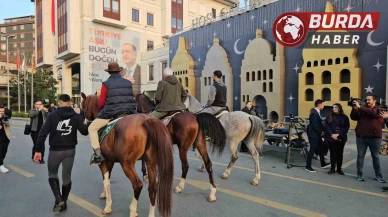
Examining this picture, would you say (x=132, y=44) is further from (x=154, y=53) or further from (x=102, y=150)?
(x=102, y=150)

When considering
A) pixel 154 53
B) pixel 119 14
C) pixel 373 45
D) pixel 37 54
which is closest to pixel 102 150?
pixel 373 45

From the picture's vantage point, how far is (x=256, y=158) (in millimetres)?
6078

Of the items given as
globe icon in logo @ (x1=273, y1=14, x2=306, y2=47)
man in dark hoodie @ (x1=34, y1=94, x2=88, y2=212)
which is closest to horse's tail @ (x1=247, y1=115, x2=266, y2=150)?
man in dark hoodie @ (x1=34, y1=94, x2=88, y2=212)

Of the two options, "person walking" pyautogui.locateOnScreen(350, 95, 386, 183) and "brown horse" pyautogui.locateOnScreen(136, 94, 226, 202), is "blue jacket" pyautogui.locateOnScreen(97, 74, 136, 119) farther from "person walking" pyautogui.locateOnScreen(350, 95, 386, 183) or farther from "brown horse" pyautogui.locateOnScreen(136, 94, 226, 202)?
"person walking" pyautogui.locateOnScreen(350, 95, 386, 183)

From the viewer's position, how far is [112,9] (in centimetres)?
3378

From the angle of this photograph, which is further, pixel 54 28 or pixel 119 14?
A: pixel 54 28

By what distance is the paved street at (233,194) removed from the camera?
14.2ft

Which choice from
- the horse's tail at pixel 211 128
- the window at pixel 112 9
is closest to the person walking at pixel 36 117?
the horse's tail at pixel 211 128

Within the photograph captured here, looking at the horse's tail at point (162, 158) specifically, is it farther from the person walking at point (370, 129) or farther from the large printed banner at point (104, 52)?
the large printed banner at point (104, 52)

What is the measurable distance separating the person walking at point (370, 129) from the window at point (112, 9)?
108ft

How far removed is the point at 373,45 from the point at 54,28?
1556 inches

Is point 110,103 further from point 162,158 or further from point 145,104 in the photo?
point 145,104

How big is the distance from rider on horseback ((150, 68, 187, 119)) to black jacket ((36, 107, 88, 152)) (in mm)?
1622

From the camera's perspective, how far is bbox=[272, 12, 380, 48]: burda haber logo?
1391 cm
